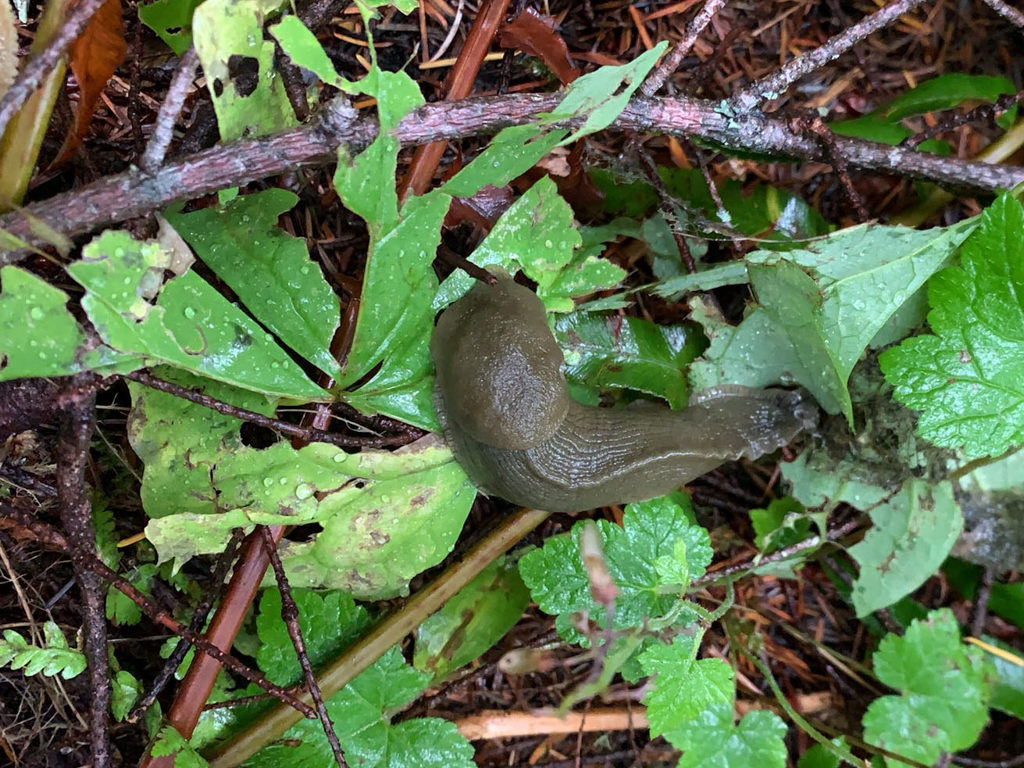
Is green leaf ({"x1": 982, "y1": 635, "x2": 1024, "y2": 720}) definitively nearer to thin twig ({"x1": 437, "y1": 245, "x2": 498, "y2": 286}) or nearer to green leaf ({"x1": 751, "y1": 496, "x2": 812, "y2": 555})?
green leaf ({"x1": 751, "y1": 496, "x2": 812, "y2": 555})

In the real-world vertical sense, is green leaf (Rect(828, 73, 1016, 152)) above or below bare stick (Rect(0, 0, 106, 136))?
below

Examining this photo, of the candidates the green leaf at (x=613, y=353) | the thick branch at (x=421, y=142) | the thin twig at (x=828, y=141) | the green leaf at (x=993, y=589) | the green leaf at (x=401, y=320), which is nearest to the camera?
the thick branch at (x=421, y=142)

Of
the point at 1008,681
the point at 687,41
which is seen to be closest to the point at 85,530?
the point at 687,41

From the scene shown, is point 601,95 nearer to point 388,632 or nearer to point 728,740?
point 388,632

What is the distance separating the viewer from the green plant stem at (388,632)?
2121 millimetres

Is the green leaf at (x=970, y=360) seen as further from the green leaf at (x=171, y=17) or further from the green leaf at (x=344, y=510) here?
the green leaf at (x=171, y=17)

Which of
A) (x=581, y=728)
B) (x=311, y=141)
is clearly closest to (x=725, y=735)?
(x=581, y=728)

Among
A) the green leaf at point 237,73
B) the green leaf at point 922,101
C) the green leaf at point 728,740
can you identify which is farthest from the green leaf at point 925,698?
the green leaf at point 237,73

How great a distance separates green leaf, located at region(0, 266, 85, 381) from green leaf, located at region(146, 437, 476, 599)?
0.48 m

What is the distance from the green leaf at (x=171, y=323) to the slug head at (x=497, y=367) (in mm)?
379

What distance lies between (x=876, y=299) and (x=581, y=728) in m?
1.72

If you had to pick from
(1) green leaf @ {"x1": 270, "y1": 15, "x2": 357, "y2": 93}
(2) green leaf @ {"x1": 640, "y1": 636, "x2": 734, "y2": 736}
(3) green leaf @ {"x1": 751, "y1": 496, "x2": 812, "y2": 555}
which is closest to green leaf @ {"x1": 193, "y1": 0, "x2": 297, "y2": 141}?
(1) green leaf @ {"x1": 270, "y1": 15, "x2": 357, "y2": 93}

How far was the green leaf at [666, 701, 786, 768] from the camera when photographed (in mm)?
2115

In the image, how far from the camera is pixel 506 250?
2.13 meters
